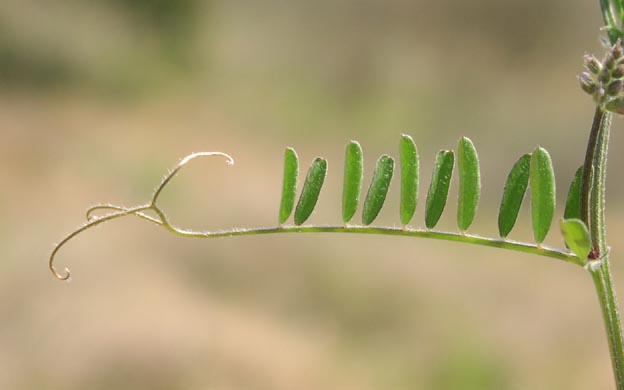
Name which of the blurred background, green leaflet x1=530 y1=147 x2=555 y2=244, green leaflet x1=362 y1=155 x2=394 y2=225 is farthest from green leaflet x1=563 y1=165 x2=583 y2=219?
the blurred background

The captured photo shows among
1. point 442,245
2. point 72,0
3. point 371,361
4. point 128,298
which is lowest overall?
point 371,361

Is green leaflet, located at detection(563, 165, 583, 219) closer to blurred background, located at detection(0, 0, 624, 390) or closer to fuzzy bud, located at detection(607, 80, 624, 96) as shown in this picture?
fuzzy bud, located at detection(607, 80, 624, 96)

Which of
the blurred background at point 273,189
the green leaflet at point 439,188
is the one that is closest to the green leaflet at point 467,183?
the green leaflet at point 439,188

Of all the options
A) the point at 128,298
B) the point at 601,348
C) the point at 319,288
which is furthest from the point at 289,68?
the point at 601,348

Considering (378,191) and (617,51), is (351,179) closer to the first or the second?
(378,191)

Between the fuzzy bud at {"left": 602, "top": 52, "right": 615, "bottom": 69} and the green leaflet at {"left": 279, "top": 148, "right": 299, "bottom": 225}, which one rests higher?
the fuzzy bud at {"left": 602, "top": 52, "right": 615, "bottom": 69}

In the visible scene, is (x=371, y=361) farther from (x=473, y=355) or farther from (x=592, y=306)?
(x=592, y=306)
